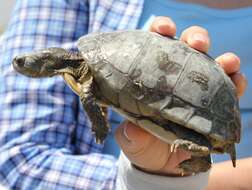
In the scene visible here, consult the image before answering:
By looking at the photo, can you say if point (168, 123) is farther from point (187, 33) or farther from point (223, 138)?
point (187, 33)

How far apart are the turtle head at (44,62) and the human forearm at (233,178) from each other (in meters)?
0.37

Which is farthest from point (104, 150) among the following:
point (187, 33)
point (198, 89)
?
point (198, 89)

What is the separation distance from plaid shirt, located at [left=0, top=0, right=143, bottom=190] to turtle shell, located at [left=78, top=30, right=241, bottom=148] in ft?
1.29

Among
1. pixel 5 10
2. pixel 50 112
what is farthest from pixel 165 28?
pixel 5 10

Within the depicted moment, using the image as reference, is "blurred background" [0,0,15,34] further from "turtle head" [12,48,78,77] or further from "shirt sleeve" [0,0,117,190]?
"turtle head" [12,48,78,77]

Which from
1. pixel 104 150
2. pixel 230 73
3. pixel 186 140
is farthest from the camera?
pixel 104 150

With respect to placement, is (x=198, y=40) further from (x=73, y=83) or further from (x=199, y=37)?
(x=73, y=83)

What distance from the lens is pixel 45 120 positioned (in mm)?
1364

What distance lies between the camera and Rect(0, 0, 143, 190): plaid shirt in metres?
1.29

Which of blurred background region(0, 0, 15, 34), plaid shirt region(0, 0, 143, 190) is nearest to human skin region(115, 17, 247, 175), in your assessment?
plaid shirt region(0, 0, 143, 190)

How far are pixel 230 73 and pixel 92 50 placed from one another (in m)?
0.22

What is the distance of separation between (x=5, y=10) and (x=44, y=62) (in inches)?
52.4

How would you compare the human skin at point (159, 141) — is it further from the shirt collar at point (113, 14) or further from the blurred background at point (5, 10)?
the blurred background at point (5, 10)

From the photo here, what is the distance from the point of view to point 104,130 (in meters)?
0.93
